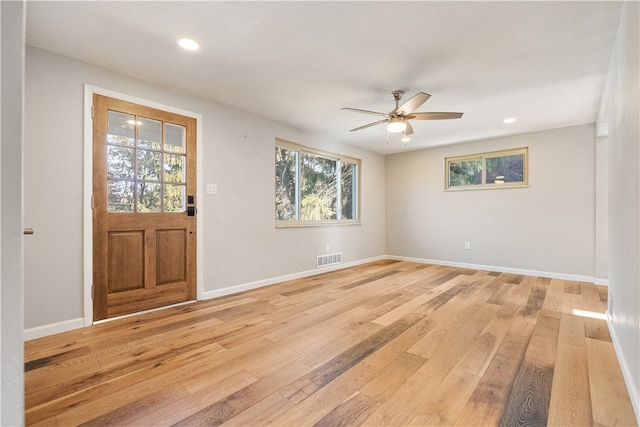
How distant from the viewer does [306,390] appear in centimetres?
162

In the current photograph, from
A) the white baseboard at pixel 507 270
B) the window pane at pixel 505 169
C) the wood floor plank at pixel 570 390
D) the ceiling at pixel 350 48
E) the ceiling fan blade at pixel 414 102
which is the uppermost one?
the ceiling at pixel 350 48

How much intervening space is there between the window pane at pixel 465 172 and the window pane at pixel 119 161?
5162 mm

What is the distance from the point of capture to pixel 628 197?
5.44 feet

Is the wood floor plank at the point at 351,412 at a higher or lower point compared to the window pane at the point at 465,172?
lower

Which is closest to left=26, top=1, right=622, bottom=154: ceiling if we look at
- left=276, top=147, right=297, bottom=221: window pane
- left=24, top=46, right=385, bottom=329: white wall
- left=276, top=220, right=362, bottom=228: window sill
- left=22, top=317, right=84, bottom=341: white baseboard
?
left=24, top=46, right=385, bottom=329: white wall

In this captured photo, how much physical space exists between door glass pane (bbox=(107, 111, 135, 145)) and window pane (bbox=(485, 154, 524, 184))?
5.35 meters

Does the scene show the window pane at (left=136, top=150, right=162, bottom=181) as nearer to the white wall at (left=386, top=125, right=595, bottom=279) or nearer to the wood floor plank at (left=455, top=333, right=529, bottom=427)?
the wood floor plank at (left=455, top=333, right=529, bottom=427)

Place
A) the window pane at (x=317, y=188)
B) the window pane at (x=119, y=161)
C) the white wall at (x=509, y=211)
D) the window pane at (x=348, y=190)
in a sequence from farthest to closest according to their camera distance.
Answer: the window pane at (x=348, y=190), the window pane at (x=317, y=188), the white wall at (x=509, y=211), the window pane at (x=119, y=161)

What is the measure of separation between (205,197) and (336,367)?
238 cm

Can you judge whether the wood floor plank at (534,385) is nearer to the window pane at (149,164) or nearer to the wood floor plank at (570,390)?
the wood floor plank at (570,390)

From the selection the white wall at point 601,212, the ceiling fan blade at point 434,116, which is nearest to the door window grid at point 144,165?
the ceiling fan blade at point 434,116

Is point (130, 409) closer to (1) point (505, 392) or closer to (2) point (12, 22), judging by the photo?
(2) point (12, 22)

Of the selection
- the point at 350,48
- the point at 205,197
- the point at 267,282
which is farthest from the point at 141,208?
the point at 350,48

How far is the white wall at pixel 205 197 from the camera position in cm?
231
